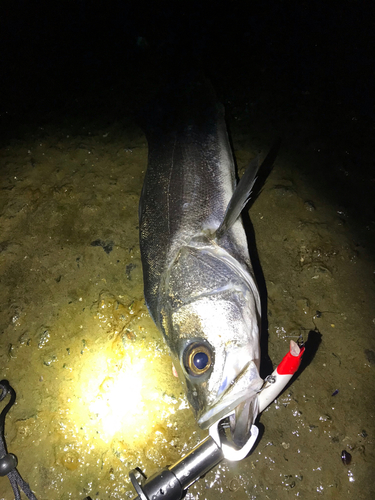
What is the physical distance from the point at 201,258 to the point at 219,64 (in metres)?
2.65

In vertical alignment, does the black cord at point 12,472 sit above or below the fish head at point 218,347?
below

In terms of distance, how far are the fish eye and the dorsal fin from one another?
2.66 feet

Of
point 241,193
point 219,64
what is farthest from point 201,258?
point 219,64

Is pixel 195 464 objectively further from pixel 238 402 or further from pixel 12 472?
pixel 12 472

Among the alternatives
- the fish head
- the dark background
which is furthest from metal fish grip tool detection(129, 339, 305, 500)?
the dark background

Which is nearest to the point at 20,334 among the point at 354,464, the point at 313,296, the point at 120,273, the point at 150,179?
the point at 120,273

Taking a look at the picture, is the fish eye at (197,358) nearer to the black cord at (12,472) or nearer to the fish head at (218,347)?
the fish head at (218,347)

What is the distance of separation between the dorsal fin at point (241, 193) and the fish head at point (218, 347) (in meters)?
0.38

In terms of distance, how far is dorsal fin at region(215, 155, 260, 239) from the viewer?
6.41 ft

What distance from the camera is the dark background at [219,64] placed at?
2.90 metres

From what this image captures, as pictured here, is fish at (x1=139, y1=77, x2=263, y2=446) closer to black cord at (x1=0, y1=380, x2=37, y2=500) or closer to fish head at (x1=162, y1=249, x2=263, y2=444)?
fish head at (x1=162, y1=249, x2=263, y2=444)

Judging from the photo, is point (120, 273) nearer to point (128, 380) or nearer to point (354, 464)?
point (128, 380)

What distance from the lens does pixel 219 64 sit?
135 inches

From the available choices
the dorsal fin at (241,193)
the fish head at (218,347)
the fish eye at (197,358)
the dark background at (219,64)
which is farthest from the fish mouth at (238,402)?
the dark background at (219,64)
